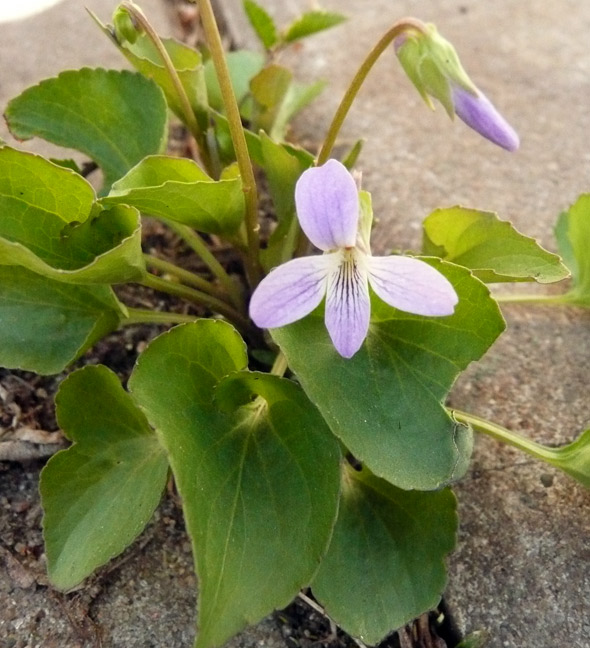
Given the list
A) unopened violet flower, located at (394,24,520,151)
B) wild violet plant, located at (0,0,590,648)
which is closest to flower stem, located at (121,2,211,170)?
wild violet plant, located at (0,0,590,648)

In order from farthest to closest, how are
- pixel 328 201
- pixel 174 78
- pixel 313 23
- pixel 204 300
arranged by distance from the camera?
pixel 313 23
pixel 204 300
pixel 174 78
pixel 328 201

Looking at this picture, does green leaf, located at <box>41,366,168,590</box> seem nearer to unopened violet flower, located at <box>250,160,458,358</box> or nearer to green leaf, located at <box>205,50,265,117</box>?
unopened violet flower, located at <box>250,160,458,358</box>

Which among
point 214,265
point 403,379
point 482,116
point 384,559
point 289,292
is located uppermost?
point 482,116

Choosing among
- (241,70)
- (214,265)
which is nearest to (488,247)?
(214,265)

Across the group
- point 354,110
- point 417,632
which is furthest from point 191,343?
point 354,110

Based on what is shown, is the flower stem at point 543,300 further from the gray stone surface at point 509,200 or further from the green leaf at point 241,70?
the green leaf at point 241,70

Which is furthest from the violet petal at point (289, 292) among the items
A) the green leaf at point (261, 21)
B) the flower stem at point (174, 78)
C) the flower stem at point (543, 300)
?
the green leaf at point (261, 21)

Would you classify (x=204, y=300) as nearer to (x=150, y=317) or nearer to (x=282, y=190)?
(x=150, y=317)
